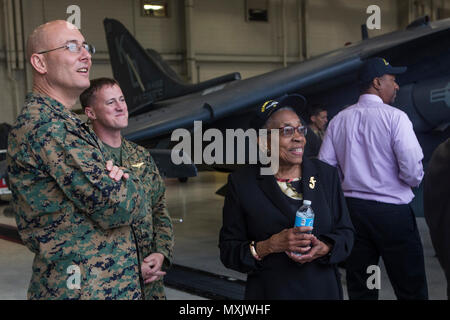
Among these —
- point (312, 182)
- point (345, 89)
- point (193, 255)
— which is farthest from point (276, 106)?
point (345, 89)

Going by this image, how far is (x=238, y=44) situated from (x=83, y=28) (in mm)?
5470

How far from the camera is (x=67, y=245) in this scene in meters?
1.77

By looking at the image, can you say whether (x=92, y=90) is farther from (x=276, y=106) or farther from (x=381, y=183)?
(x=381, y=183)

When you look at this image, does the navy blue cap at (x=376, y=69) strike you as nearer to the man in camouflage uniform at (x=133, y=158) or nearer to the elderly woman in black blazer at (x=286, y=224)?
the elderly woman in black blazer at (x=286, y=224)

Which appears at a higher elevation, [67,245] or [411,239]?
[67,245]

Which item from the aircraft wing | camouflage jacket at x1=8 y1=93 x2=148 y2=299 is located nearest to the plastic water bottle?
camouflage jacket at x1=8 y1=93 x2=148 y2=299

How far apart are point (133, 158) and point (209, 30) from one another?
15.5m

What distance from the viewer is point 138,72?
11.8 meters

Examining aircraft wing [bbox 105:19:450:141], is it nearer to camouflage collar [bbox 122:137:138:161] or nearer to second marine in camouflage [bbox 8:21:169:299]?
camouflage collar [bbox 122:137:138:161]

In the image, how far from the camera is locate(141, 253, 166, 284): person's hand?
2365mm

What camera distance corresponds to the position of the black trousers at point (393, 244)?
3.26 metres

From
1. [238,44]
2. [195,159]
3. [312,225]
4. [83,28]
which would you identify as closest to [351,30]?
[238,44]

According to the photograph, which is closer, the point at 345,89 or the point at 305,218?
the point at 305,218

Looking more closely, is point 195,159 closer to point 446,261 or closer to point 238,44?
point 446,261
